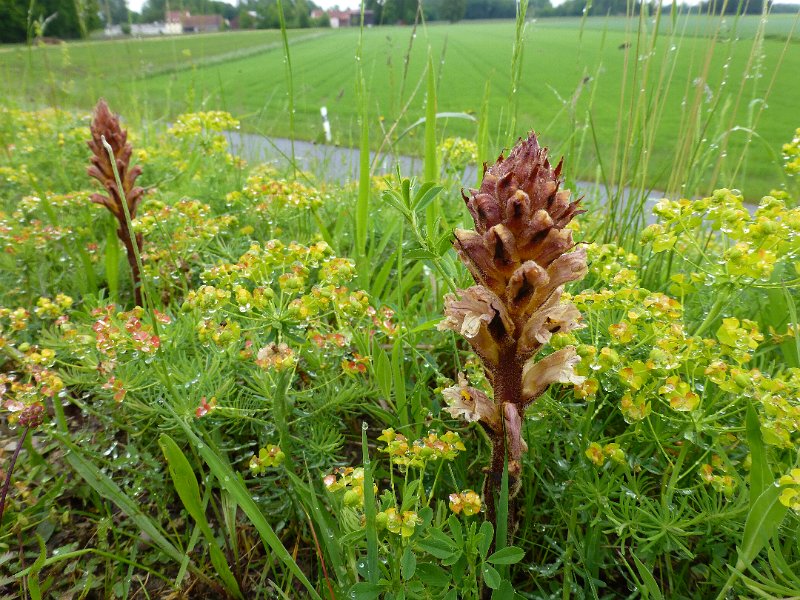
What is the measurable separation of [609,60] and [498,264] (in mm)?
21517

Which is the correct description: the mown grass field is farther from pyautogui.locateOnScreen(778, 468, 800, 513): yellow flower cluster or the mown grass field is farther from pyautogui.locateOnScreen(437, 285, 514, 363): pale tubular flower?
pyautogui.locateOnScreen(778, 468, 800, 513): yellow flower cluster

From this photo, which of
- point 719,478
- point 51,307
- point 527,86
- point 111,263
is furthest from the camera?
point 527,86

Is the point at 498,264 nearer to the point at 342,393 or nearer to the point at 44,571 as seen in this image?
the point at 342,393

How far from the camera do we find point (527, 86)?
14.9m

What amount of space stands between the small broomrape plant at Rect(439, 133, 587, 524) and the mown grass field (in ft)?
4.60

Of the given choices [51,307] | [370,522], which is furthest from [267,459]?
[51,307]

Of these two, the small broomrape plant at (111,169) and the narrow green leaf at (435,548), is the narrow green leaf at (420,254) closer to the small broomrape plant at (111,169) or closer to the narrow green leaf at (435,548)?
the narrow green leaf at (435,548)

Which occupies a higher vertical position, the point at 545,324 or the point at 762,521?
the point at 545,324

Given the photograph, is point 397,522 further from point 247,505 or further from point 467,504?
point 247,505

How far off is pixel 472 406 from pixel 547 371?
185 millimetres

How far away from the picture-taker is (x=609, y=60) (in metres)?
19.1

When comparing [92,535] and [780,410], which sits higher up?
[780,410]

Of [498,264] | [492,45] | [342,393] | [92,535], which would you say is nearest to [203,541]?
[92,535]

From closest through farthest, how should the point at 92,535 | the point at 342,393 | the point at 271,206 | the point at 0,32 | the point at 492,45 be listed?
the point at 92,535 → the point at 342,393 → the point at 271,206 → the point at 0,32 → the point at 492,45
